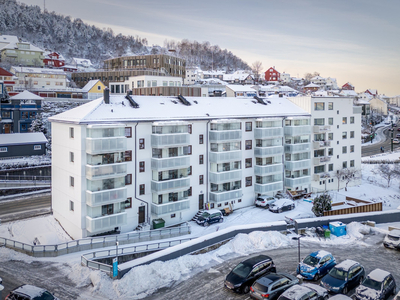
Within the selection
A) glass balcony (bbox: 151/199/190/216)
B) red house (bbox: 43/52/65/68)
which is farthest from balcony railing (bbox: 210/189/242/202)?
red house (bbox: 43/52/65/68)

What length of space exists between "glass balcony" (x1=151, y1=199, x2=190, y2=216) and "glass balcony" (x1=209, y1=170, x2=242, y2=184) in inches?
169

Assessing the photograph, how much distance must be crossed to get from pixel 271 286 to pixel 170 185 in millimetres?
16242

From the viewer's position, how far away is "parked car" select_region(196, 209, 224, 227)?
104 feet

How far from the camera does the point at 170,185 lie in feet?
103

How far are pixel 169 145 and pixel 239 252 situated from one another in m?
12.3

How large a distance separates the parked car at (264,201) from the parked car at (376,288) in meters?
19.2

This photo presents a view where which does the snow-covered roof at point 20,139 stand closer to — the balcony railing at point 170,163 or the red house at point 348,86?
the balcony railing at point 170,163

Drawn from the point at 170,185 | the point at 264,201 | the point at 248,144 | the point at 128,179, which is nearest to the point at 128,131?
the point at 128,179

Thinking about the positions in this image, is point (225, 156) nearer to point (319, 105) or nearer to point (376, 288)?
point (319, 105)

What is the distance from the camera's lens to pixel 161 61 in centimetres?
8994

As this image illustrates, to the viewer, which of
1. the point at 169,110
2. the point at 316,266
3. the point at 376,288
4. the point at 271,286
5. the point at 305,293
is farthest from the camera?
the point at 169,110

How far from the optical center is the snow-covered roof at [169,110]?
29.1m

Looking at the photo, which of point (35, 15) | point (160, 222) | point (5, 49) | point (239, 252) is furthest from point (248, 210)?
point (35, 15)

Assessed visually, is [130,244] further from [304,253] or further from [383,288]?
[383,288]
